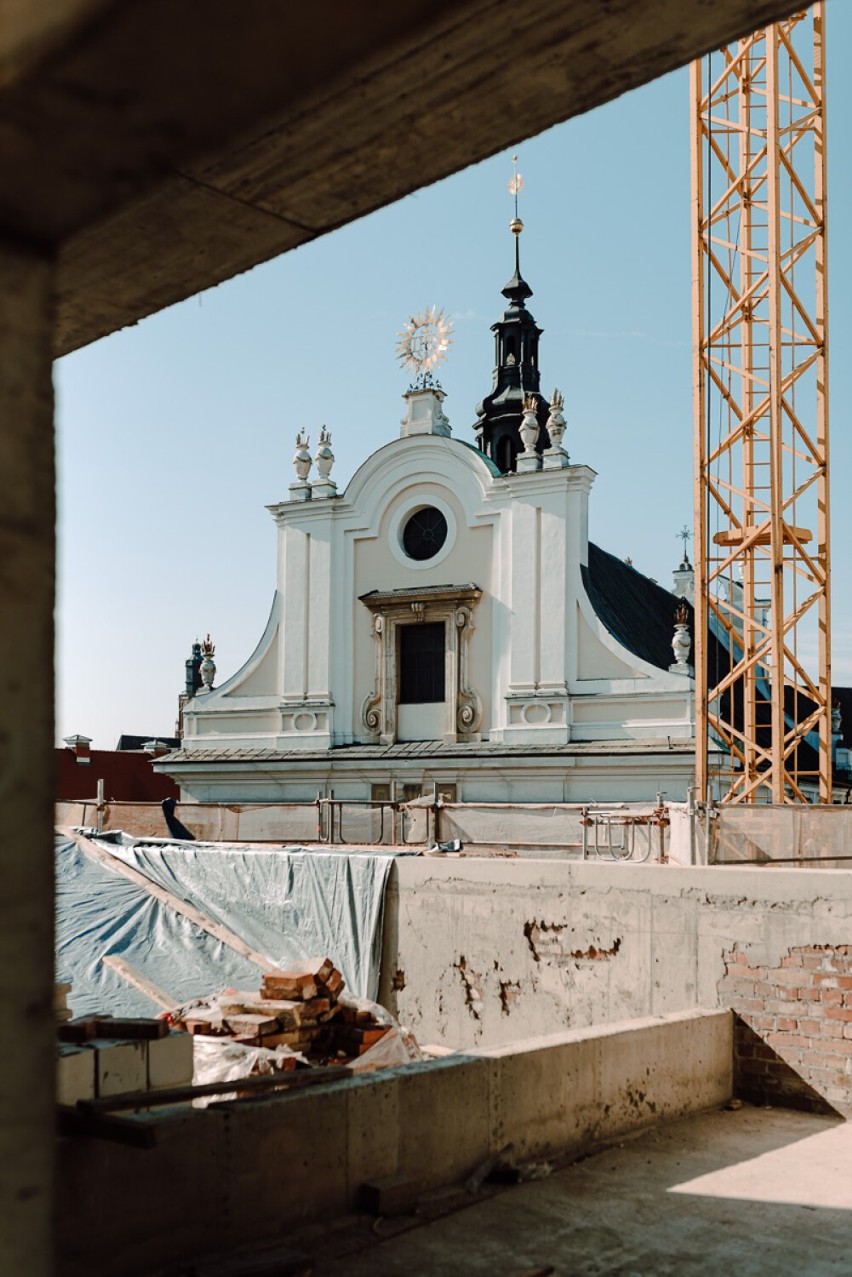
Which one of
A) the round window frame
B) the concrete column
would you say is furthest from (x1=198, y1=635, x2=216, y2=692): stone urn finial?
the concrete column

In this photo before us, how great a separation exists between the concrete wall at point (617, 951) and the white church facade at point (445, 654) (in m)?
14.1

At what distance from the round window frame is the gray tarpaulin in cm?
1510

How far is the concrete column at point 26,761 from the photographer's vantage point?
10.4 ft

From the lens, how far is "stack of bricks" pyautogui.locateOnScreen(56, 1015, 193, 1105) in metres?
6.44

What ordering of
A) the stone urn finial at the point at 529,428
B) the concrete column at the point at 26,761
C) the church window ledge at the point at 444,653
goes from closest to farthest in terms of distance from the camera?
the concrete column at the point at 26,761
the church window ledge at the point at 444,653
the stone urn finial at the point at 529,428

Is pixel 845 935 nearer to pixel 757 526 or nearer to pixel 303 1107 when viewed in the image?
pixel 303 1107

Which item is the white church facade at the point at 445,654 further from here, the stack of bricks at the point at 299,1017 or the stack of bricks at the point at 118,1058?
the stack of bricks at the point at 118,1058

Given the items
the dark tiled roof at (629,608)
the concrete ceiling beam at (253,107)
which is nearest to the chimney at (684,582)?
the dark tiled roof at (629,608)

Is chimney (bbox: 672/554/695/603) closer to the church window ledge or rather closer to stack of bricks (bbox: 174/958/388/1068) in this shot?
the church window ledge

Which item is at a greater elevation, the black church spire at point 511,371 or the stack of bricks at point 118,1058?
the black church spire at point 511,371

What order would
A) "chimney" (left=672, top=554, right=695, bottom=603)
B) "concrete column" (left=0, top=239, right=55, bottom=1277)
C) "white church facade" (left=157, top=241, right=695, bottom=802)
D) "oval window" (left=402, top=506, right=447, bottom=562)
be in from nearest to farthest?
"concrete column" (left=0, top=239, right=55, bottom=1277)
"white church facade" (left=157, top=241, right=695, bottom=802)
"oval window" (left=402, top=506, right=447, bottom=562)
"chimney" (left=672, top=554, right=695, bottom=603)

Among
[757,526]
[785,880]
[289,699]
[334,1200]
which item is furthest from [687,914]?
[289,699]

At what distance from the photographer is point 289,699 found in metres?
33.3

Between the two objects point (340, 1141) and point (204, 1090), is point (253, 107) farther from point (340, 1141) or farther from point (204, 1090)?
point (340, 1141)
